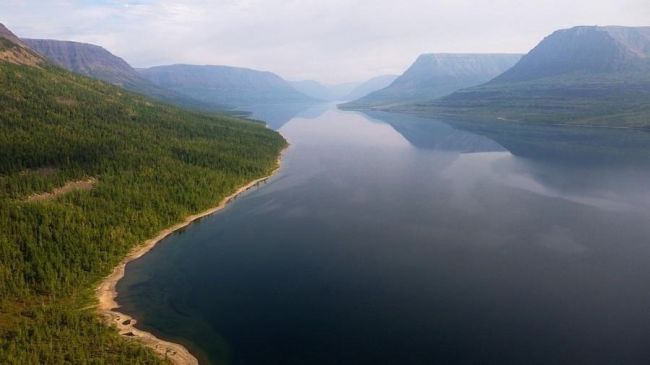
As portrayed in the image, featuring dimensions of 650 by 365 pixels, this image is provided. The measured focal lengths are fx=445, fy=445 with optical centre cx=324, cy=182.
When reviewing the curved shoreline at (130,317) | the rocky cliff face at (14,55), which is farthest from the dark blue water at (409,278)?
the rocky cliff face at (14,55)

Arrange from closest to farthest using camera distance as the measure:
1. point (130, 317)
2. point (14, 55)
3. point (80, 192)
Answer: point (130, 317) < point (80, 192) < point (14, 55)

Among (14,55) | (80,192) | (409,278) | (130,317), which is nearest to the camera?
(130,317)

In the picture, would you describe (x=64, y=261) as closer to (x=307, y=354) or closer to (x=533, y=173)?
(x=307, y=354)

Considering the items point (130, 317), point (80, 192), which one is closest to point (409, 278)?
point (130, 317)

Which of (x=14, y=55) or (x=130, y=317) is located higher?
(x=14, y=55)

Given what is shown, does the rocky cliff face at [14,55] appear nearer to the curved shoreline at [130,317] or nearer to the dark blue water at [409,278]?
the dark blue water at [409,278]

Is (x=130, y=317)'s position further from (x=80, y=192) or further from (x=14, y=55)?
(x=14, y=55)

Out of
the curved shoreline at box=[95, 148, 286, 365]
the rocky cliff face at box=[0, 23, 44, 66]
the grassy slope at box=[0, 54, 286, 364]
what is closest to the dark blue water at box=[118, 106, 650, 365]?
the curved shoreline at box=[95, 148, 286, 365]
